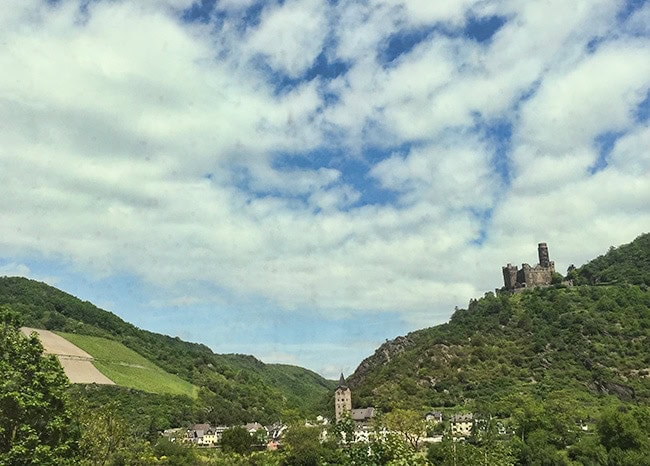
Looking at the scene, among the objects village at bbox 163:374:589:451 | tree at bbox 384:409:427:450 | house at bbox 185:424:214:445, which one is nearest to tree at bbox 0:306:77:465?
village at bbox 163:374:589:451

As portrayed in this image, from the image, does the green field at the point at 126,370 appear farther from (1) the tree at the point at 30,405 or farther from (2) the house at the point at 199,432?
(1) the tree at the point at 30,405

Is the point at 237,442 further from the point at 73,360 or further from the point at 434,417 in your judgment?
the point at 73,360

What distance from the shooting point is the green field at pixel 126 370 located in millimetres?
166875

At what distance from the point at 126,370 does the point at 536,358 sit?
120 m

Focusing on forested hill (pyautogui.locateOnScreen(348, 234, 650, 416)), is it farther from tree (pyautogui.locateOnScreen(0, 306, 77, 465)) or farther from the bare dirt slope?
tree (pyautogui.locateOnScreen(0, 306, 77, 465))

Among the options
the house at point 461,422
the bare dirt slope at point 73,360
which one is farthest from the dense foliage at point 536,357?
the bare dirt slope at point 73,360

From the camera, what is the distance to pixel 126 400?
483ft

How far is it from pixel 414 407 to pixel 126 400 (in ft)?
236

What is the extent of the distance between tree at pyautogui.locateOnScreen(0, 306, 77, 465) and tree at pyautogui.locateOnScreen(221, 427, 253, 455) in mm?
80065

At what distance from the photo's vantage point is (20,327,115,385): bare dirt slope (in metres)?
150

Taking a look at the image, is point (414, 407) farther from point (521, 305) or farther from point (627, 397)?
point (521, 305)

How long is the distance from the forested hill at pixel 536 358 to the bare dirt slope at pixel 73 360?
70.8m

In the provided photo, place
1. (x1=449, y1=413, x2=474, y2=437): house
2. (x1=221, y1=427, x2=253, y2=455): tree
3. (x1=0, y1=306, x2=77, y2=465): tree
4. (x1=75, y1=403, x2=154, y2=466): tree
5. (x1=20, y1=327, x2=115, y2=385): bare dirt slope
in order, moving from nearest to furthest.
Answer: (x1=0, y1=306, x2=77, y2=465): tree → (x1=75, y1=403, x2=154, y2=466): tree → (x1=221, y1=427, x2=253, y2=455): tree → (x1=449, y1=413, x2=474, y2=437): house → (x1=20, y1=327, x2=115, y2=385): bare dirt slope

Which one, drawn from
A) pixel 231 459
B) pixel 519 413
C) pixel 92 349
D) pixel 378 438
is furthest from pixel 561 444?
pixel 92 349
